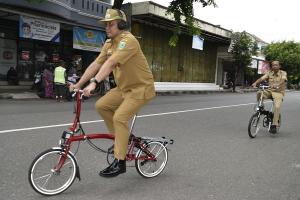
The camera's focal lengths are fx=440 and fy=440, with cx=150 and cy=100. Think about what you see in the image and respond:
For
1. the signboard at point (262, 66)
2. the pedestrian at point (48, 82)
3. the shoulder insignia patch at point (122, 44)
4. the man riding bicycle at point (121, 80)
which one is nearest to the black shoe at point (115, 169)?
the man riding bicycle at point (121, 80)

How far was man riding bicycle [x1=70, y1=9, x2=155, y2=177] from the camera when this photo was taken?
5008 mm

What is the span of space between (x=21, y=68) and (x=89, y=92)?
18.1m

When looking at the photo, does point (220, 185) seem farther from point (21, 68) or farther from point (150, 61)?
point (150, 61)

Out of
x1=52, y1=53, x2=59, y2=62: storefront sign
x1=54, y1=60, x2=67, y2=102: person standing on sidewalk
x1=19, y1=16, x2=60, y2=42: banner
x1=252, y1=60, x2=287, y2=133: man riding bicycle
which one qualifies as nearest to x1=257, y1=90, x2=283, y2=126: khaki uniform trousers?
x1=252, y1=60, x2=287, y2=133: man riding bicycle

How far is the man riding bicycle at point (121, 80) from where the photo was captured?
5.01 m

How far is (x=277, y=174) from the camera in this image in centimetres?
651

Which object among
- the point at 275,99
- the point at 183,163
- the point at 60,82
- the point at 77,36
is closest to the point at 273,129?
the point at 275,99

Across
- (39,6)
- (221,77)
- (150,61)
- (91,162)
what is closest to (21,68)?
(39,6)

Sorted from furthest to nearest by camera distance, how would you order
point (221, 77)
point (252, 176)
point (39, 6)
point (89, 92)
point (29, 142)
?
point (221, 77) < point (39, 6) < point (29, 142) < point (252, 176) < point (89, 92)

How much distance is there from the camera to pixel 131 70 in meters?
5.25

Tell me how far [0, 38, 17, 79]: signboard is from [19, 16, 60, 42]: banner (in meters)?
1.99

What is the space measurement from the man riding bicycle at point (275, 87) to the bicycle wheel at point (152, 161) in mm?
5119

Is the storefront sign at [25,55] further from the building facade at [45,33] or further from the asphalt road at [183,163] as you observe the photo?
the asphalt road at [183,163]

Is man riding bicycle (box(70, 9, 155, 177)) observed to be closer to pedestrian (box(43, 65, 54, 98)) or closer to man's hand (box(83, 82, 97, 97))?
man's hand (box(83, 82, 97, 97))
